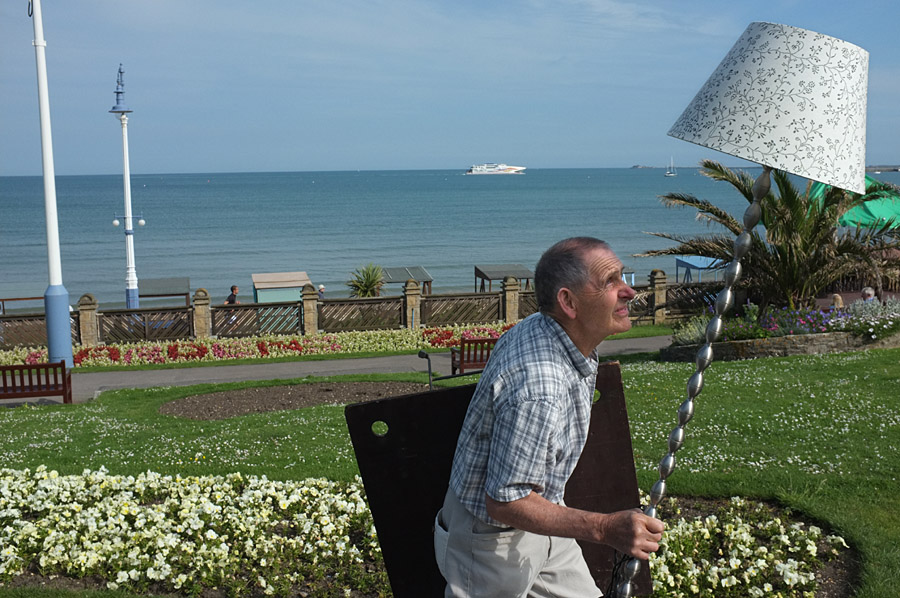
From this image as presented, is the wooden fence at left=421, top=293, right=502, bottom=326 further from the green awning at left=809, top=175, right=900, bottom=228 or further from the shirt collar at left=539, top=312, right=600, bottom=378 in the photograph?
the shirt collar at left=539, top=312, right=600, bottom=378

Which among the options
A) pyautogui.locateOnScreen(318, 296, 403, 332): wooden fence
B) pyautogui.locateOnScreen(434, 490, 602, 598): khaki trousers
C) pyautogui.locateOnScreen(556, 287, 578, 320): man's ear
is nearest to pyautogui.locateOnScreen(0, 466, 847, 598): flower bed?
pyautogui.locateOnScreen(434, 490, 602, 598): khaki trousers

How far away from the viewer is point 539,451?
253 cm

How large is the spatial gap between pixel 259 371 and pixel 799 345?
10.7m

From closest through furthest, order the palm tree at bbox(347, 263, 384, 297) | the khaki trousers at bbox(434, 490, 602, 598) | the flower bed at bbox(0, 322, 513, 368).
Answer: the khaki trousers at bbox(434, 490, 602, 598)
the flower bed at bbox(0, 322, 513, 368)
the palm tree at bbox(347, 263, 384, 297)

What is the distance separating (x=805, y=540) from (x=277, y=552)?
3521 millimetres

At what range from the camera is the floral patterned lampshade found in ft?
9.22

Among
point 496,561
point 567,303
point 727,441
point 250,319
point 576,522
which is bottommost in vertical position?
point 250,319

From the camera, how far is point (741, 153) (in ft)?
9.18

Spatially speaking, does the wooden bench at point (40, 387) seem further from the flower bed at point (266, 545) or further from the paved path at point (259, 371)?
the flower bed at point (266, 545)

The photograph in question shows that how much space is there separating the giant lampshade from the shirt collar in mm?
367

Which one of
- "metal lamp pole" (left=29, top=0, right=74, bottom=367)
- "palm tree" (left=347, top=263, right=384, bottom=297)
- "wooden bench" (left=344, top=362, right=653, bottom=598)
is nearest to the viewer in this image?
"wooden bench" (left=344, top=362, right=653, bottom=598)

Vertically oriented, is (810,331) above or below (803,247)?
below

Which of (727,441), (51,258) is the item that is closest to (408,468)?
(727,441)

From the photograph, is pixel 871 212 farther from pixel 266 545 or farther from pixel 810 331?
pixel 266 545
